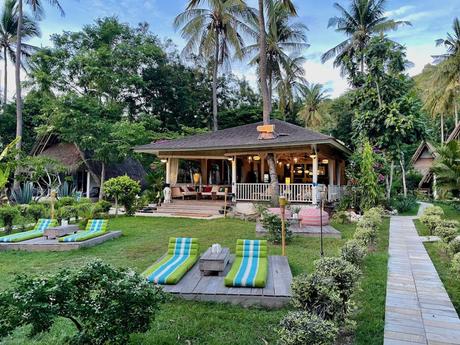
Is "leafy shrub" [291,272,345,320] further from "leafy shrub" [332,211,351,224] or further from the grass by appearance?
"leafy shrub" [332,211,351,224]

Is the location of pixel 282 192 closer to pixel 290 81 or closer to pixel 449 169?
pixel 449 169

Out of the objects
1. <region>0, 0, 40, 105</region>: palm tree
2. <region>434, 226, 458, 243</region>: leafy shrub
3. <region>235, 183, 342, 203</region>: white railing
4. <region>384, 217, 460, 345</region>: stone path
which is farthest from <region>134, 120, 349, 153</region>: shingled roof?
<region>0, 0, 40, 105</region>: palm tree

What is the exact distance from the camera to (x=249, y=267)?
18.3ft

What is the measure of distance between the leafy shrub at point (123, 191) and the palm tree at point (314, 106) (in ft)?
91.1

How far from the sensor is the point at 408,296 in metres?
4.68

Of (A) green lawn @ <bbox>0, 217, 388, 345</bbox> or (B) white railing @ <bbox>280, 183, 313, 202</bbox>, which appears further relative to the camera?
(B) white railing @ <bbox>280, 183, 313, 202</bbox>

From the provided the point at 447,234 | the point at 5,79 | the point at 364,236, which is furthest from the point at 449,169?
the point at 5,79

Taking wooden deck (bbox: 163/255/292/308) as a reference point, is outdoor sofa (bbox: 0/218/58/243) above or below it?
above

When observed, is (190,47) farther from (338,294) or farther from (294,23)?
(338,294)

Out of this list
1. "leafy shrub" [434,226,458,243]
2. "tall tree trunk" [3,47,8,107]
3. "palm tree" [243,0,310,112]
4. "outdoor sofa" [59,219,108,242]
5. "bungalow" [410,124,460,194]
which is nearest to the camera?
"leafy shrub" [434,226,458,243]

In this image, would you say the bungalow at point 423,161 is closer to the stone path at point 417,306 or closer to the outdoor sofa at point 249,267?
the stone path at point 417,306

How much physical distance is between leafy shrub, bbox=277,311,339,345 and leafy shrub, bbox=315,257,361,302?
0.92 meters

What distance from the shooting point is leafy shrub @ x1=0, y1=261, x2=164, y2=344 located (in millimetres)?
2428

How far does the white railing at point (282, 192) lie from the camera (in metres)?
13.9
